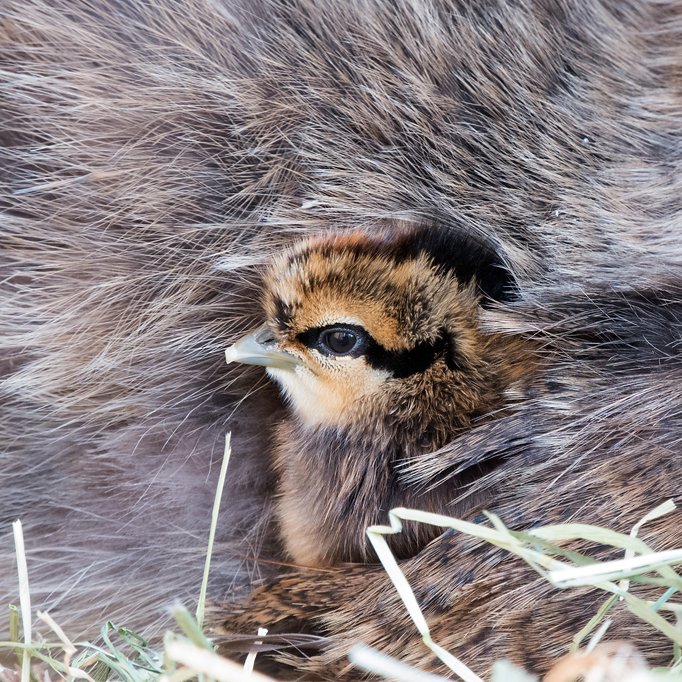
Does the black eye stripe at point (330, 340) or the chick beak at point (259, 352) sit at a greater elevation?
the black eye stripe at point (330, 340)

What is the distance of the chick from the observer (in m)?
1.19

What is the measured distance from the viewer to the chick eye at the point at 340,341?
4.05 ft

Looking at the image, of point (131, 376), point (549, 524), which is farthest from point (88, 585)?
point (549, 524)

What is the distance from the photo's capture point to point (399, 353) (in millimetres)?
1233

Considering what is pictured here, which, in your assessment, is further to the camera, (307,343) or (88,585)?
(88,585)

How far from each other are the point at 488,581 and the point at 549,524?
13 centimetres

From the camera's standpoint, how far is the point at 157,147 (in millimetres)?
1271

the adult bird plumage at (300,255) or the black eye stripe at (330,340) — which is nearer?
the adult bird plumage at (300,255)

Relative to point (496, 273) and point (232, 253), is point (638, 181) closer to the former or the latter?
point (496, 273)

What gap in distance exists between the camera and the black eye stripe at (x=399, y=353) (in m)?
1.23

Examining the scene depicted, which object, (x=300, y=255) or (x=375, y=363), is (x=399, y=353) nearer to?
(x=375, y=363)

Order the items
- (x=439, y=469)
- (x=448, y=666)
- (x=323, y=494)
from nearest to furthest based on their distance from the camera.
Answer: (x=448, y=666)
(x=439, y=469)
(x=323, y=494)

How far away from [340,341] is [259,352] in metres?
0.15

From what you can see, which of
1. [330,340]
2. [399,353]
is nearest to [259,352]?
[330,340]
